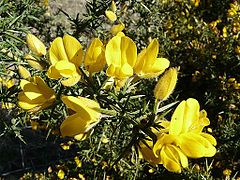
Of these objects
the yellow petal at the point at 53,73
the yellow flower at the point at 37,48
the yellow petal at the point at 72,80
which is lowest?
the yellow petal at the point at 72,80

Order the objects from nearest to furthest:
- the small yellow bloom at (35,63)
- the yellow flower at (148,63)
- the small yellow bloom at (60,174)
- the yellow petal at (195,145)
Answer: the yellow petal at (195,145), the yellow flower at (148,63), the small yellow bloom at (35,63), the small yellow bloom at (60,174)

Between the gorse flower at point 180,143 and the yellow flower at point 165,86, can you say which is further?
the yellow flower at point 165,86

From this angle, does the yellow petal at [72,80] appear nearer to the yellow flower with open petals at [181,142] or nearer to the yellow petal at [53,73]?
the yellow petal at [53,73]

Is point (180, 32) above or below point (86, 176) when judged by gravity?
above

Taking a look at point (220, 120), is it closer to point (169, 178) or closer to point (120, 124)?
point (169, 178)

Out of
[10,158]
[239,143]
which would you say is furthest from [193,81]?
[10,158]

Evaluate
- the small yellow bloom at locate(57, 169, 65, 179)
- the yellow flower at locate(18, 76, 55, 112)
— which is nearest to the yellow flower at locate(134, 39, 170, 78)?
the yellow flower at locate(18, 76, 55, 112)

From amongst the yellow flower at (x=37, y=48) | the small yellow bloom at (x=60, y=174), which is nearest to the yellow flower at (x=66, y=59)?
the yellow flower at (x=37, y=48)

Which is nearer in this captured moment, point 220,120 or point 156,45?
point 156,45

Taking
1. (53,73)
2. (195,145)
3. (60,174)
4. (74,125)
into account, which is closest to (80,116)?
(74,125)
